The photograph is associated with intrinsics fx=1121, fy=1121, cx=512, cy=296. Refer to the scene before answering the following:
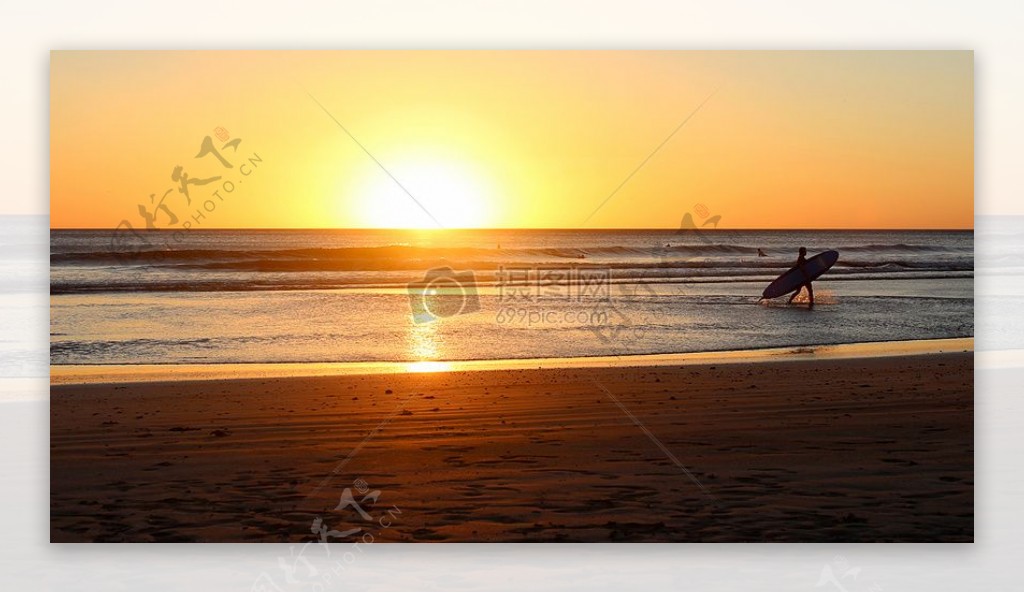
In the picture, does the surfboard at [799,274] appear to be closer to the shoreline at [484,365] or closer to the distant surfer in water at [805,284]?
the distant surfer in water at [805,284]

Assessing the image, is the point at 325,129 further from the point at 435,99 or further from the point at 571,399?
the point at 571,399

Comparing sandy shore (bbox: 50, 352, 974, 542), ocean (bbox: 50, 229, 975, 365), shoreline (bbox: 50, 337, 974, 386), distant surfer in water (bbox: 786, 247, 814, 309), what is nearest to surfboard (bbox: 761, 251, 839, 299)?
distant surfer in water (bbox: 786, 247, 814, 309)

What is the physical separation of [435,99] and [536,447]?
6.60 ft

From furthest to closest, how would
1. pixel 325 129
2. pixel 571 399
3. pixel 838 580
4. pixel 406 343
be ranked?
pixel 406 343 < pixel 571 399 < pixel 325 129 < pixel 838 580

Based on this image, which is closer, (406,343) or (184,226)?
(184,226)

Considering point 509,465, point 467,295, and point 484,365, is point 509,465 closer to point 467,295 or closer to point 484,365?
point 484,365

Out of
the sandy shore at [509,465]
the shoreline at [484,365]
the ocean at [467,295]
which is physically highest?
the ocean at [467,295]

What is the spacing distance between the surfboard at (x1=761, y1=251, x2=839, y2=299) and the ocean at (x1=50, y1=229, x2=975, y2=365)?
125 millimetres

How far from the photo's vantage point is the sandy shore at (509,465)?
18.6 ft

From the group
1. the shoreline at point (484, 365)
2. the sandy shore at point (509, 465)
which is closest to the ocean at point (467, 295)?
the shoreline at point (484, 365)

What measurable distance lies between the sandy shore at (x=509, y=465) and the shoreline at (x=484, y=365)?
0.10 metres

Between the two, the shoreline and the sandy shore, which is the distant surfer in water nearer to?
the shoreline

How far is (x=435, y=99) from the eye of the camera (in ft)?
20.4

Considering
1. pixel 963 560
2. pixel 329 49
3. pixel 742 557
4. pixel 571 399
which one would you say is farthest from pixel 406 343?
pixel 963 560
